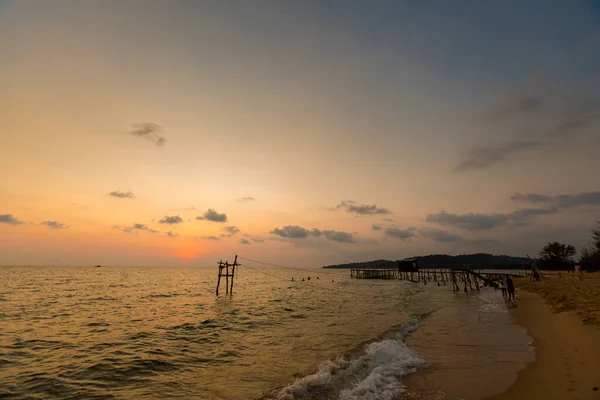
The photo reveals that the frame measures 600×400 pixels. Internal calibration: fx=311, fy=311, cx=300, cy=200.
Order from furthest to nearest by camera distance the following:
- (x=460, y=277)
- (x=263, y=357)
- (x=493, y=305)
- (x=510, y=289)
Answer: (x=460, y=277) → (x=493, y=305) → (x=510, y=289) → (x=263, y=357)

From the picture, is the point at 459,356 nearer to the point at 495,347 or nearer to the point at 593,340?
the point at 495,347

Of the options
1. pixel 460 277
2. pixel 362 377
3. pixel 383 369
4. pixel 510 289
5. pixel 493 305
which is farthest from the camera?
pixel 460 277

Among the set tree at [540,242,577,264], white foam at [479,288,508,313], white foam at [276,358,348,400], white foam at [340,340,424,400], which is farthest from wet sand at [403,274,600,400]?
tree at [540,242,577,264]

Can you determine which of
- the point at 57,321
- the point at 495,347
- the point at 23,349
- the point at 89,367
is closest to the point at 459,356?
the point at 495,347

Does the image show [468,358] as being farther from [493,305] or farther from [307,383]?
[493,305]

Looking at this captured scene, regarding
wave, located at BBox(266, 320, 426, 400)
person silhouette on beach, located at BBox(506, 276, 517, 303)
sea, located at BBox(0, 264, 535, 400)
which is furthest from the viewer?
person silhouette on beach, located at BBox(506, 276, 517, 303)

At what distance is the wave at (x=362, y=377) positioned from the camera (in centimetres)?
958

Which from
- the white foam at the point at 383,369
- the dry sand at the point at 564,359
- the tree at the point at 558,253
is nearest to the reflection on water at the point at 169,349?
the white foam at the point at 383,369

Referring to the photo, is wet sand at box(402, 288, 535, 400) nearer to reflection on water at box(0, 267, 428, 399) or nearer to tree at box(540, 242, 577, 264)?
reflection on water at box(0, 267, 428, 399)

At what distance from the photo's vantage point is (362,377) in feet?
37.0

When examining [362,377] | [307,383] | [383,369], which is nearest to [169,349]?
[307,383]

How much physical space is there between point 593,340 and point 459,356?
4764mm

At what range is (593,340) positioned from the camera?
11.7 m

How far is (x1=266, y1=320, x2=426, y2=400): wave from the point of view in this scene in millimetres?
9576
